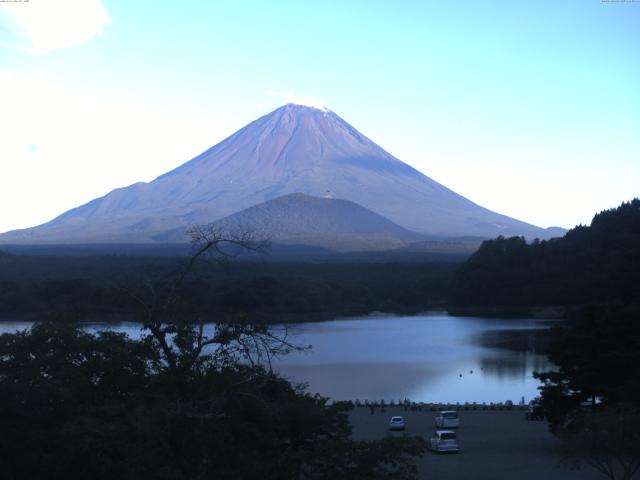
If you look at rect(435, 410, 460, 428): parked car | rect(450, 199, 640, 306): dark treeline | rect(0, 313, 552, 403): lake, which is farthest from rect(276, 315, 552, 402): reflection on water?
rect(450, 199, 640, 306): dark treeline

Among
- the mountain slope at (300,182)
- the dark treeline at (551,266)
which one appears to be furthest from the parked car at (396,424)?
the mountain slope at (300,182)

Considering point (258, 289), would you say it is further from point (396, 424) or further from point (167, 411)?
point (167, 411)

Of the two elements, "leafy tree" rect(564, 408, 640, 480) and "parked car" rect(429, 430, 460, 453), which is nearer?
"leafy tree" rect(564, 408, 640, 480)

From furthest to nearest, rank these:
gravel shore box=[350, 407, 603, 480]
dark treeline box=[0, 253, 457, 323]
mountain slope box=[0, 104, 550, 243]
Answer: mountain slope box=[0, 104, 550, 243]
dark treeline box=[0, 253, 457, 323]
gravel shore box=[350, 407, 603, 480]

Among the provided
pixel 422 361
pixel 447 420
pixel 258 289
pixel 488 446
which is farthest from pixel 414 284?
pixel 488 446

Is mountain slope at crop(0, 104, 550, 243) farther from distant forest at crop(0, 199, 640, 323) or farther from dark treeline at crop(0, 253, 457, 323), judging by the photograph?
distant forest at crop(0, 199, 640, 323)

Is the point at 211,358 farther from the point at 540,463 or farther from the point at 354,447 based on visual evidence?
the point at 540,463

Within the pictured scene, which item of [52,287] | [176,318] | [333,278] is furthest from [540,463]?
[333,278]
